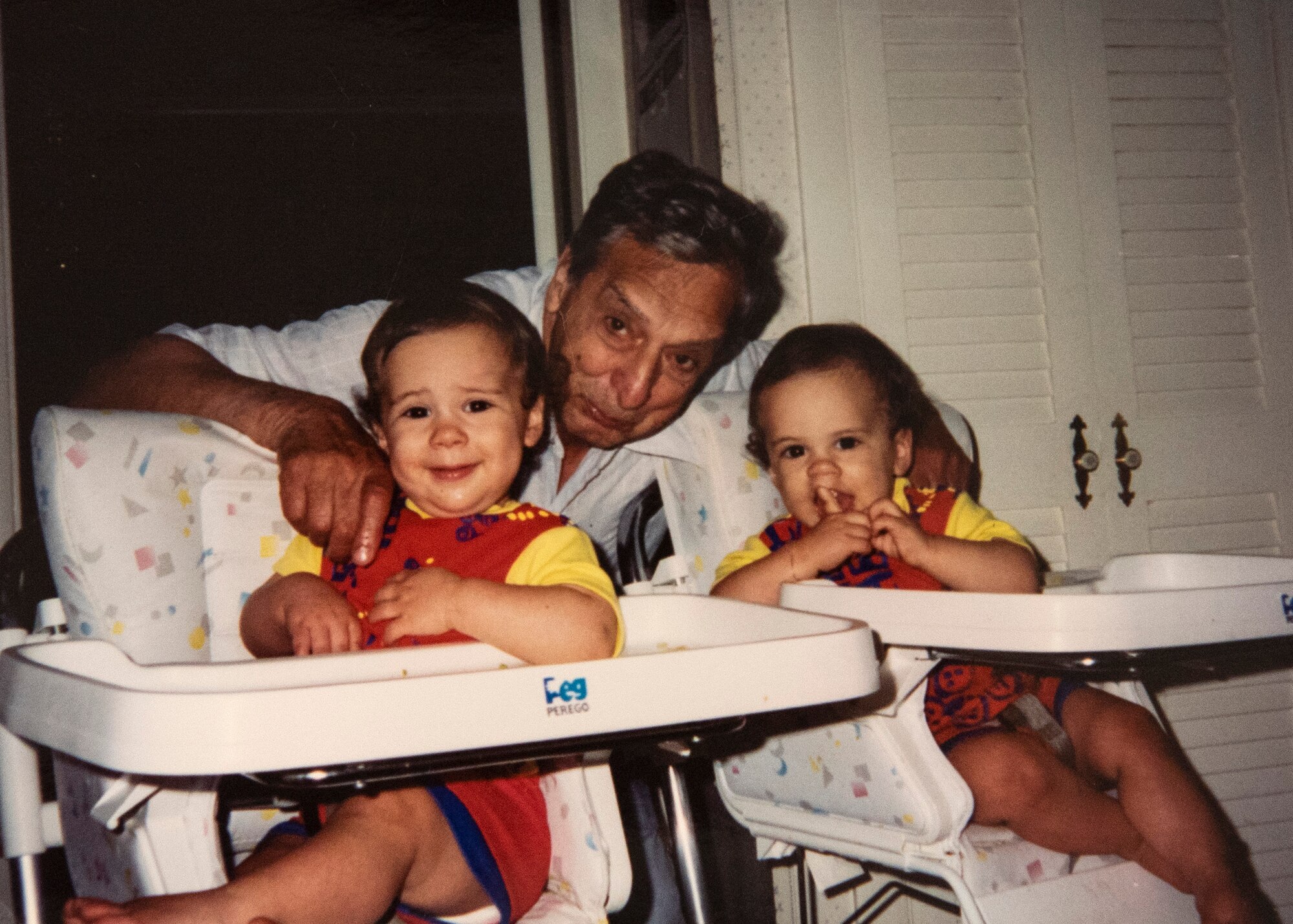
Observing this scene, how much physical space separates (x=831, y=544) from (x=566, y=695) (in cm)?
59

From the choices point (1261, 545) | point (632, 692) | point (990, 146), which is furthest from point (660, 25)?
point (632, 692)

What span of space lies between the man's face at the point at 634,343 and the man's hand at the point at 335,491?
444 millimetres

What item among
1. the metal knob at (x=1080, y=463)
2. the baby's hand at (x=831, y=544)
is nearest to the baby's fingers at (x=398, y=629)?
the baby's hand at (x=831, y=544)

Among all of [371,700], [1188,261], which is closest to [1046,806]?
[371,700]

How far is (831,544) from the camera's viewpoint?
115 centimetres

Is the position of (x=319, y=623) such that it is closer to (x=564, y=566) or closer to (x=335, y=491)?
(x=335, y=491)

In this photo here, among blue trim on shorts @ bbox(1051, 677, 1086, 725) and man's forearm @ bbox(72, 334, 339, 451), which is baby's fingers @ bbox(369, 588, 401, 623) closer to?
man's forearm @ bbox(72, 334, 339, 451)

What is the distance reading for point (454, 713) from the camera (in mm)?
582

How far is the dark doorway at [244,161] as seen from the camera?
1.66 metres

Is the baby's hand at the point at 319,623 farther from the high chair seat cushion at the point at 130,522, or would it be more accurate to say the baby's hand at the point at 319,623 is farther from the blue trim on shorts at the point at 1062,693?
the blue trim on shorts at the point at 1062,693

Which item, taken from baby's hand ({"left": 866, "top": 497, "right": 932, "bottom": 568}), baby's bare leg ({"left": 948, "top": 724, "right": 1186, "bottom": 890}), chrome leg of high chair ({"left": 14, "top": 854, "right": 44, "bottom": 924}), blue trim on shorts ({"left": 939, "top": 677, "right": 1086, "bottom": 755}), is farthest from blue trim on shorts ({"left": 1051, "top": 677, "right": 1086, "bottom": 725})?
chrome leg of high chair ({"left": 14, "top": 854, "right": 44, "bottom": 924})

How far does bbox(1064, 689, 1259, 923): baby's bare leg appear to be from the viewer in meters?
0.99

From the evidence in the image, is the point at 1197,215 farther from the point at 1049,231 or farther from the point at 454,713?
the point at 454,713

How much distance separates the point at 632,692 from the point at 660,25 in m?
1.74
